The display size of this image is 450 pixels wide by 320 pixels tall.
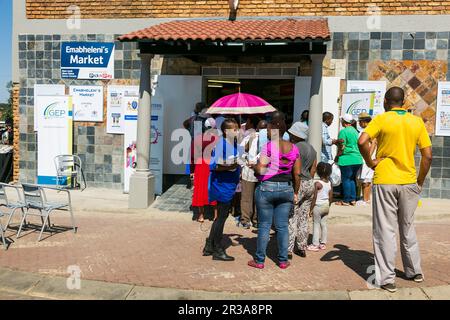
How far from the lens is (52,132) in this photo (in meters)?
11.0

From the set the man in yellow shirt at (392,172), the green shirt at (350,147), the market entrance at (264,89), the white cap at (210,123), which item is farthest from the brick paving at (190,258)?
the market entrance at (264,89)

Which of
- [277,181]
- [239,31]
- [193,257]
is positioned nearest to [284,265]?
[277,181]

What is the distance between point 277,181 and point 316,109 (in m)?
3.49

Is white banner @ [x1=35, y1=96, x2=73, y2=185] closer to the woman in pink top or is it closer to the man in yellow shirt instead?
the woman in pink top

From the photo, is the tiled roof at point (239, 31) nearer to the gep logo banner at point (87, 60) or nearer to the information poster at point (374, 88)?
the information poster at point (374, 88)

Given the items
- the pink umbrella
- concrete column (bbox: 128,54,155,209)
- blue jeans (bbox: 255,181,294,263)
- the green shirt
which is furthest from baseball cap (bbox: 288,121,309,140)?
concrete column (bbox: 128,54,155,209)

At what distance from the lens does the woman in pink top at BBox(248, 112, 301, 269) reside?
5215 mm

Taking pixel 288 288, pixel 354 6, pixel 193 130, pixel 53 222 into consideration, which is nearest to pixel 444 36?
pixel 354 6

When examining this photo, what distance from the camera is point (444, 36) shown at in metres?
9.70

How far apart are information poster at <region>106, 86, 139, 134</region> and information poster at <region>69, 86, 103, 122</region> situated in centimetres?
21

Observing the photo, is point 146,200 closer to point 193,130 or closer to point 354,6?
point 193,130

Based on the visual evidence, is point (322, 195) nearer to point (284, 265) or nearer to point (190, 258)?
point (284, 265)

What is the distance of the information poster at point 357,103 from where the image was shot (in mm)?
9617

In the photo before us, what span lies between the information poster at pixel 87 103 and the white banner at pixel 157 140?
5.61 ft
